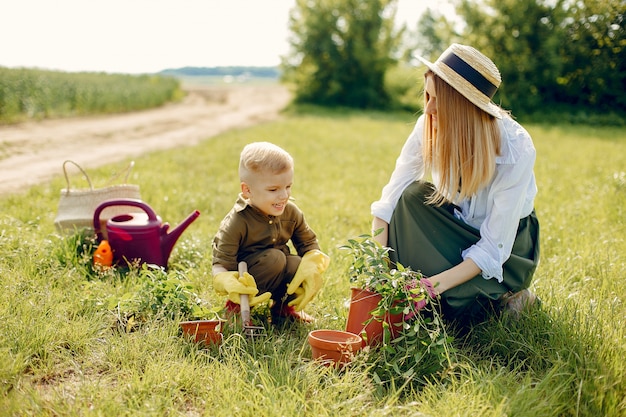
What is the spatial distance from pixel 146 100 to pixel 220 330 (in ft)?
74.3

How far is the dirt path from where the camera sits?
7543 mm

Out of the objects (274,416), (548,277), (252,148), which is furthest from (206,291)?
(548,277)

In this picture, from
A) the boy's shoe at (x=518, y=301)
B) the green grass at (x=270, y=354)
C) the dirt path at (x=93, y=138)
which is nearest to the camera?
the green grass at (x=270, y=354)

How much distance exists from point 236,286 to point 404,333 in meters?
0.87

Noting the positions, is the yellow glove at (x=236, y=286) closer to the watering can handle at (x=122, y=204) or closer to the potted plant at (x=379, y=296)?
the potted plant at (x=379, y=296)

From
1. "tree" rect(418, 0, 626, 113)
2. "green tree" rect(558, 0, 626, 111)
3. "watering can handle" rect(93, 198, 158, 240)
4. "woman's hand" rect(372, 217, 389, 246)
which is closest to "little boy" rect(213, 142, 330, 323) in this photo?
"woman's hand" rect(372, 217, 389, 246)

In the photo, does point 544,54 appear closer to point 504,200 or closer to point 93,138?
point 93,138

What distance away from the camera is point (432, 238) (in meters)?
2.89

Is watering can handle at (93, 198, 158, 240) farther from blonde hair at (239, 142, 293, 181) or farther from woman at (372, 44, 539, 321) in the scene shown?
woman at (372, 44, 539, 321)

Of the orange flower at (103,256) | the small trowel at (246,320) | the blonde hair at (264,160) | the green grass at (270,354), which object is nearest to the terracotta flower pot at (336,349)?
the green grass at (270,354)

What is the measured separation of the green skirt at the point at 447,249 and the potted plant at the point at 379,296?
0.25 metres

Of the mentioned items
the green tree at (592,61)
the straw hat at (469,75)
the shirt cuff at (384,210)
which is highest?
the green tree at (592,61)

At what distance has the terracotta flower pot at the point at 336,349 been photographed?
2.40m

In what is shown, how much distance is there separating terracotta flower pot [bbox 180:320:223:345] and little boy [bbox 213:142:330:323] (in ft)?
0.64
